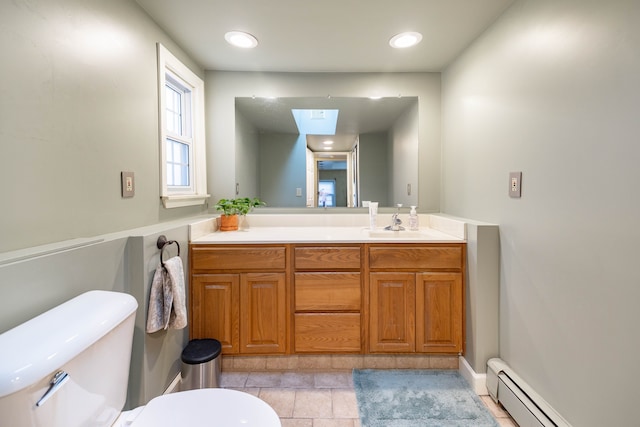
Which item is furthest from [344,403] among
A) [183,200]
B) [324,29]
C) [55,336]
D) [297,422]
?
[324,29]

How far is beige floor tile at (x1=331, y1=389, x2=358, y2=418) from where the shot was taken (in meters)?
Result: 1.52

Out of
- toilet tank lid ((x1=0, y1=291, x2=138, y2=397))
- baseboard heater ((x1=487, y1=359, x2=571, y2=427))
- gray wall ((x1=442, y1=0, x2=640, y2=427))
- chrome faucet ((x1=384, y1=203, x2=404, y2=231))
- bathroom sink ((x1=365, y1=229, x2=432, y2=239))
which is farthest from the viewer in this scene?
chrome faucet ((x1=384, y1=203, x2=404, y2=231))

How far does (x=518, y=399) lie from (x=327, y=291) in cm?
106

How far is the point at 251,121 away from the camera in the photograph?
2328 mm

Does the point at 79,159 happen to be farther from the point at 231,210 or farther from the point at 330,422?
the point at 330,422

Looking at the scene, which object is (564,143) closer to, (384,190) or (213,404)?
(384,190)

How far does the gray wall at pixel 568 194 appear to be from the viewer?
0.97 metres

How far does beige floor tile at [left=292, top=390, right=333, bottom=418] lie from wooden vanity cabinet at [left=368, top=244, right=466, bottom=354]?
0.41 m

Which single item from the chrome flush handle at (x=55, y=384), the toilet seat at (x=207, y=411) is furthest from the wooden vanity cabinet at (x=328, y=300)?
the chrome flush handle at (x=55, y=384)

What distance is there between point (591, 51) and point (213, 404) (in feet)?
5.94

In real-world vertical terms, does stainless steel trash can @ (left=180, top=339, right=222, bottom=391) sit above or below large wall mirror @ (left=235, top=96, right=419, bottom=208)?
below

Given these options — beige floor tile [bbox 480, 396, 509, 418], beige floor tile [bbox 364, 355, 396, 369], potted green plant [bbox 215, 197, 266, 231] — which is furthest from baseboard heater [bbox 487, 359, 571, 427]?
potted green plant [bbox 215, 197, 266, 231]

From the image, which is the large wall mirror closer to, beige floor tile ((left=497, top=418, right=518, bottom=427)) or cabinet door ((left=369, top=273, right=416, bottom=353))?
cabinet door ((left=369, top=273, right=416, bottom=353))

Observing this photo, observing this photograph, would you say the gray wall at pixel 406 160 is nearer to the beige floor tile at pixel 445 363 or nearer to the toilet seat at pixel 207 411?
the beige floor tile at pixel 445 363
